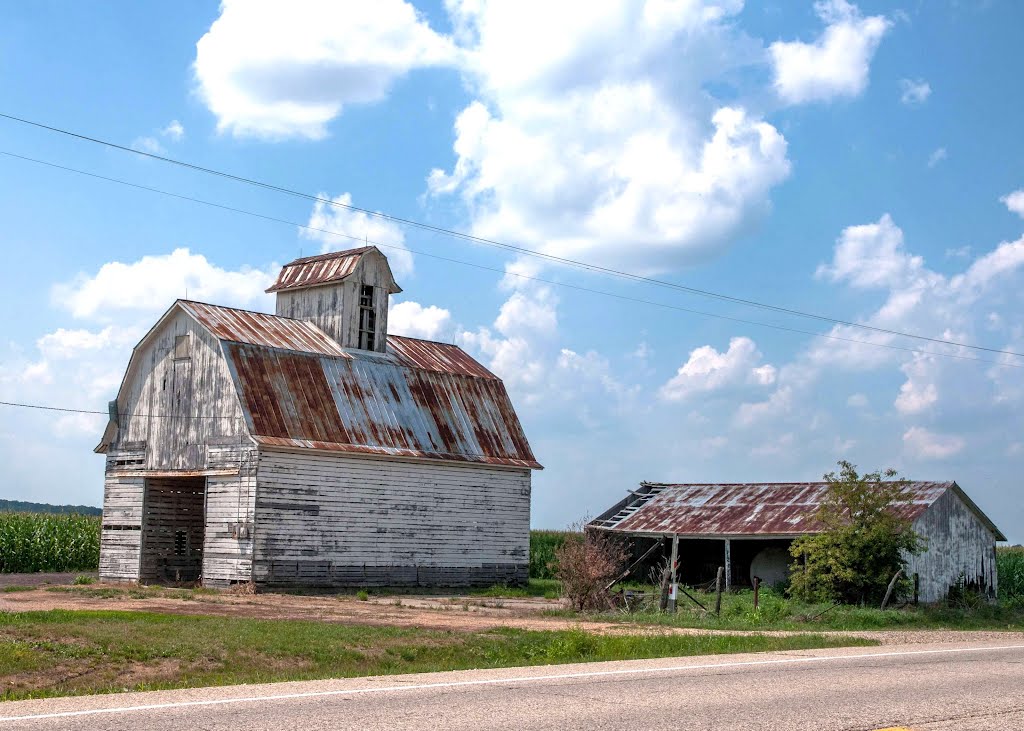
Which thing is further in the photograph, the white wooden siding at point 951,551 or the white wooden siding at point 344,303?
the white wooden siding at point 344,303

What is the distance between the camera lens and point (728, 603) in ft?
87.9

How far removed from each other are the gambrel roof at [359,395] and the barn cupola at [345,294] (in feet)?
Answer: 1.62

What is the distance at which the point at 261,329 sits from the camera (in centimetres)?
3453

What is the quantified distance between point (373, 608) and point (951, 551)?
17186 mm

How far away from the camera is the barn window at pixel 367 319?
36844 millimetres

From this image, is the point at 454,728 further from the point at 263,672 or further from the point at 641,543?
the point at 641,543

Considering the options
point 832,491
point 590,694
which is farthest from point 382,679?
point 832,491

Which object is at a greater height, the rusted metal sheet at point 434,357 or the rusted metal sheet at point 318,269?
the rusted metal sheet at point 318,269

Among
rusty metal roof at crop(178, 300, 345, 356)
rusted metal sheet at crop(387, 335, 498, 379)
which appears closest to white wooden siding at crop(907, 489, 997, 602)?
rusted metal sheet at crop(387, 335, 498, 379)

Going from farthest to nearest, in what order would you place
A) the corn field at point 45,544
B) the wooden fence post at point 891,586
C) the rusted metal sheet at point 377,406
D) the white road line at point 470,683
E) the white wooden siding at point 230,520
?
the corn field at point 45,544 → the rusted metal sheet at point 377,406 → the white wooden siding at point 230,520 → the wooden fence post at point 891,586 → the white road line at point 470,683

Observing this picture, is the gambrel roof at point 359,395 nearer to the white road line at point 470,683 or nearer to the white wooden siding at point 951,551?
the white wooden siding at point 951,551

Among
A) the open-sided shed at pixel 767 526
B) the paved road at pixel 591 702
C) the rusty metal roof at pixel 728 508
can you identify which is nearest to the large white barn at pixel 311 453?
the rusty metal roof at pixel 728 508

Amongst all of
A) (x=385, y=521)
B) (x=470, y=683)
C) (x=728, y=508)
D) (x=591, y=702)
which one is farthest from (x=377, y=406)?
(x=591, y=702)

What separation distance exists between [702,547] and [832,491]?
1250 centimetres
